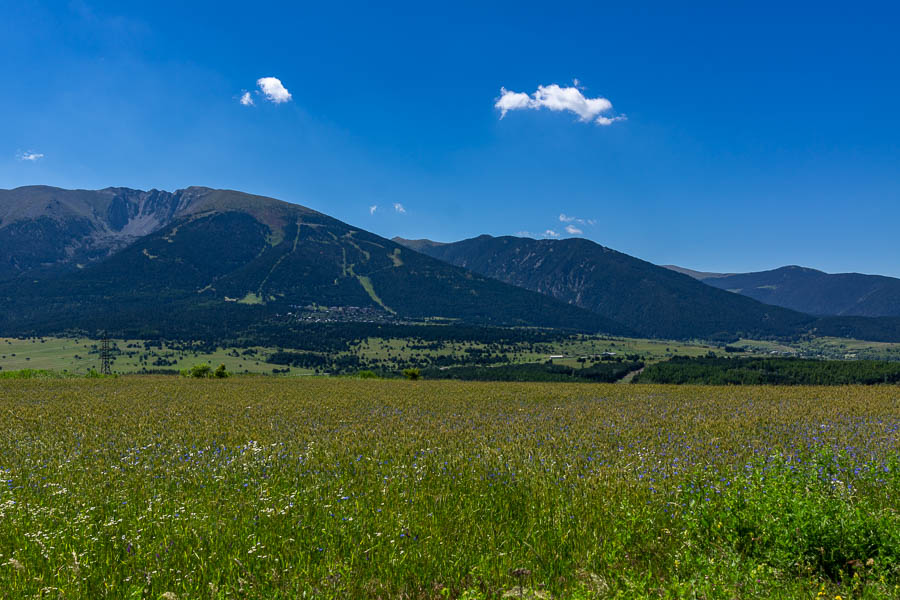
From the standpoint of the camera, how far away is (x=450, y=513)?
8.20m

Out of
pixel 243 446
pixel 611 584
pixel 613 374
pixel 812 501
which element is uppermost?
pixel 812 501

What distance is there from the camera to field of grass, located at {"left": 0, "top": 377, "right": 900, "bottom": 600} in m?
5.74

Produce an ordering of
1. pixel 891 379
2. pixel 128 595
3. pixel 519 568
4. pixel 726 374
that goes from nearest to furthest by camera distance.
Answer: pixel 128 595 → pixel 519 568 → pixel 891 379 → pixel 726 374

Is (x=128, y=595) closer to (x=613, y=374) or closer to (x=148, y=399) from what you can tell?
(x=148, y=399)

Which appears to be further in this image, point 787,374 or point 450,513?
point 787,374

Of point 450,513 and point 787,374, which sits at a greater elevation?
point 450,513

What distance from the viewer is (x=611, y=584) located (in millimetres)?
5746

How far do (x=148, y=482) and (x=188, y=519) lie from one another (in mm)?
3194

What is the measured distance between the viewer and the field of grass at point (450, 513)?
226 inches

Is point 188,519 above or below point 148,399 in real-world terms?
above

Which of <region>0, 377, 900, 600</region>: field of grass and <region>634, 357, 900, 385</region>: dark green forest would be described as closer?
<region>0, 377, 900, 600</region>: field of grass

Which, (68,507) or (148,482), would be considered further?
(148,482)

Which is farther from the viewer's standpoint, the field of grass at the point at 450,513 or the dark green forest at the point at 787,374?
the dark green forest at the point at 787,374

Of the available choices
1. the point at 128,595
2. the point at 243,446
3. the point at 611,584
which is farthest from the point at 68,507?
the point at 611,584
